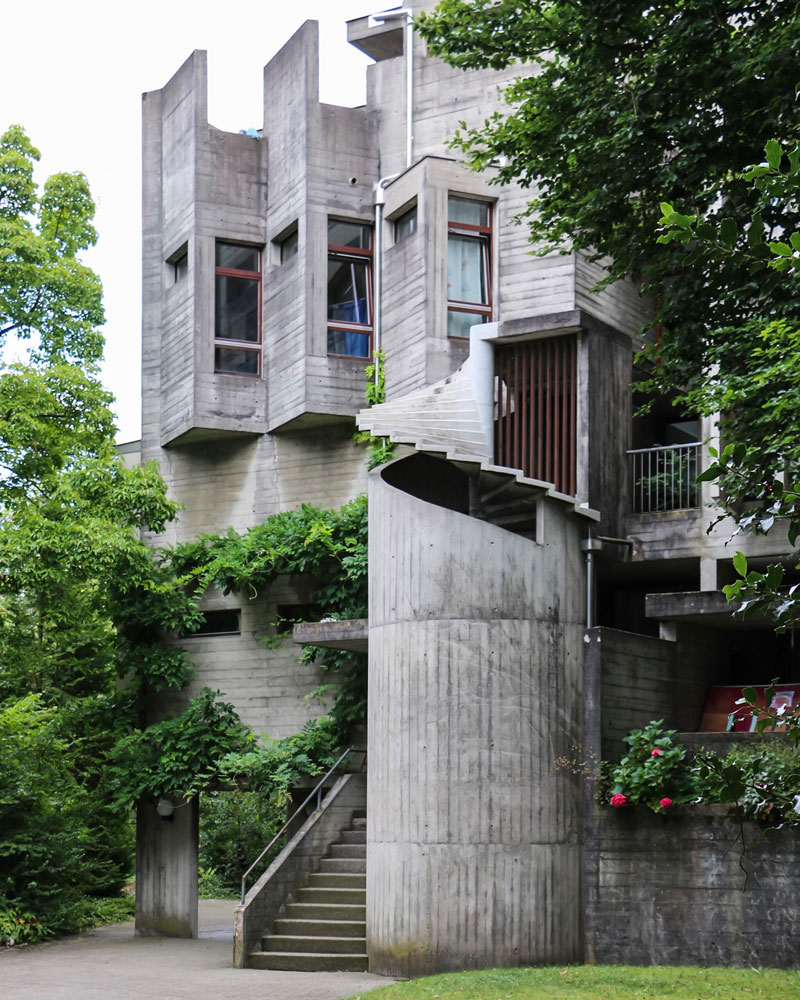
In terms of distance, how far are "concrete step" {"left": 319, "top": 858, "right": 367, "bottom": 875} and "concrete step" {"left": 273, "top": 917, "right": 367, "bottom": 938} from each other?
43.0 inches

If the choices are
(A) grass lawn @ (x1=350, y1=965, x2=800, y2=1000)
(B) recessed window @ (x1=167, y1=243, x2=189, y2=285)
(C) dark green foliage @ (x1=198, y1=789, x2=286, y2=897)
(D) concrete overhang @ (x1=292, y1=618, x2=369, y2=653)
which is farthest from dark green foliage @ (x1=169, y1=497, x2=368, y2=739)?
(C) dark green foliage @ (x1=198, y1=789, x2=286, y2=897)

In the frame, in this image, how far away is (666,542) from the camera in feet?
55.9

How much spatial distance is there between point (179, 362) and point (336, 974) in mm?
10789

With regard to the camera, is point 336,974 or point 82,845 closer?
point 336,974

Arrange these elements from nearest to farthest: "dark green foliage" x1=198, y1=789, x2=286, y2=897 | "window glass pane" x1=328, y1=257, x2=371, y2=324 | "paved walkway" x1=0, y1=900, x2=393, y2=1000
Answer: "paved walkway" x1=0, y1=900, x2=393, y2=1000, "window glass pane" x1=328, y1=257, x2=371, y2=324, "dark green foliage" x1=198, y1=789, x2=286, y2=897

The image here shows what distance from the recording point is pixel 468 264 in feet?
63.9

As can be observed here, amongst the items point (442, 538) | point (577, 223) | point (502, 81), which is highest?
point (502, 81)

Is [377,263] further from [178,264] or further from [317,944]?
[317,944]

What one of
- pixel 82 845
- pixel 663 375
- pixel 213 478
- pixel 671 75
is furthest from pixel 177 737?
pixel 671 75

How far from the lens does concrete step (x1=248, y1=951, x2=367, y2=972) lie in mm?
15398

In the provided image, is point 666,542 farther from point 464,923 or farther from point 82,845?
point 82,845

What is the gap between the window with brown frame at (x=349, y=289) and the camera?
21.2 m

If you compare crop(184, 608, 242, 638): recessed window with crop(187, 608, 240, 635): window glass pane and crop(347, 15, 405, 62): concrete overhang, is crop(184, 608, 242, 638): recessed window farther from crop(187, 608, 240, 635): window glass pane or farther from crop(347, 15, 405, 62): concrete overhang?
crop(347, 15, 405, 62): concrete overhang

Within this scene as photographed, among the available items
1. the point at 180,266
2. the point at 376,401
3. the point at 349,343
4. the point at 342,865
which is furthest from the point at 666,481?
the point at 180,266
